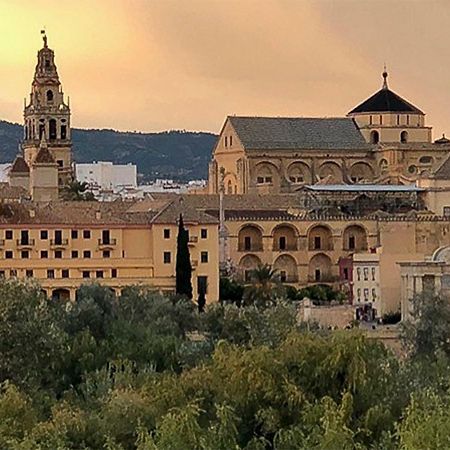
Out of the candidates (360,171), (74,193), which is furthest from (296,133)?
(74,193)

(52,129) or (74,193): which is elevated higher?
(52,129)

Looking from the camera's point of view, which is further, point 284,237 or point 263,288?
point 284,237

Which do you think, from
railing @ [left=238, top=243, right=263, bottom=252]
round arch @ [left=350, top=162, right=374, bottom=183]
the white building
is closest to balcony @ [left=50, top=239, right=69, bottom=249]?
railing @ [left=238, top=243, right=263, bottom=252]

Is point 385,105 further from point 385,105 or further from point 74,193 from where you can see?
point 74,193

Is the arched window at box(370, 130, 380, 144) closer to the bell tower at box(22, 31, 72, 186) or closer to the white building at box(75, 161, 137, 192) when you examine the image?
the bell tower at box(22, 31, 72, 186)

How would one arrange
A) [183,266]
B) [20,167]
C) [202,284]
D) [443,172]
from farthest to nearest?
[20,167] < [443,172] < [202,284] < [183,266]

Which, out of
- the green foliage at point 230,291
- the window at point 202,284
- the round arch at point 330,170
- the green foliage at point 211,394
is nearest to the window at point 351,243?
the green foliage at point 230,291
